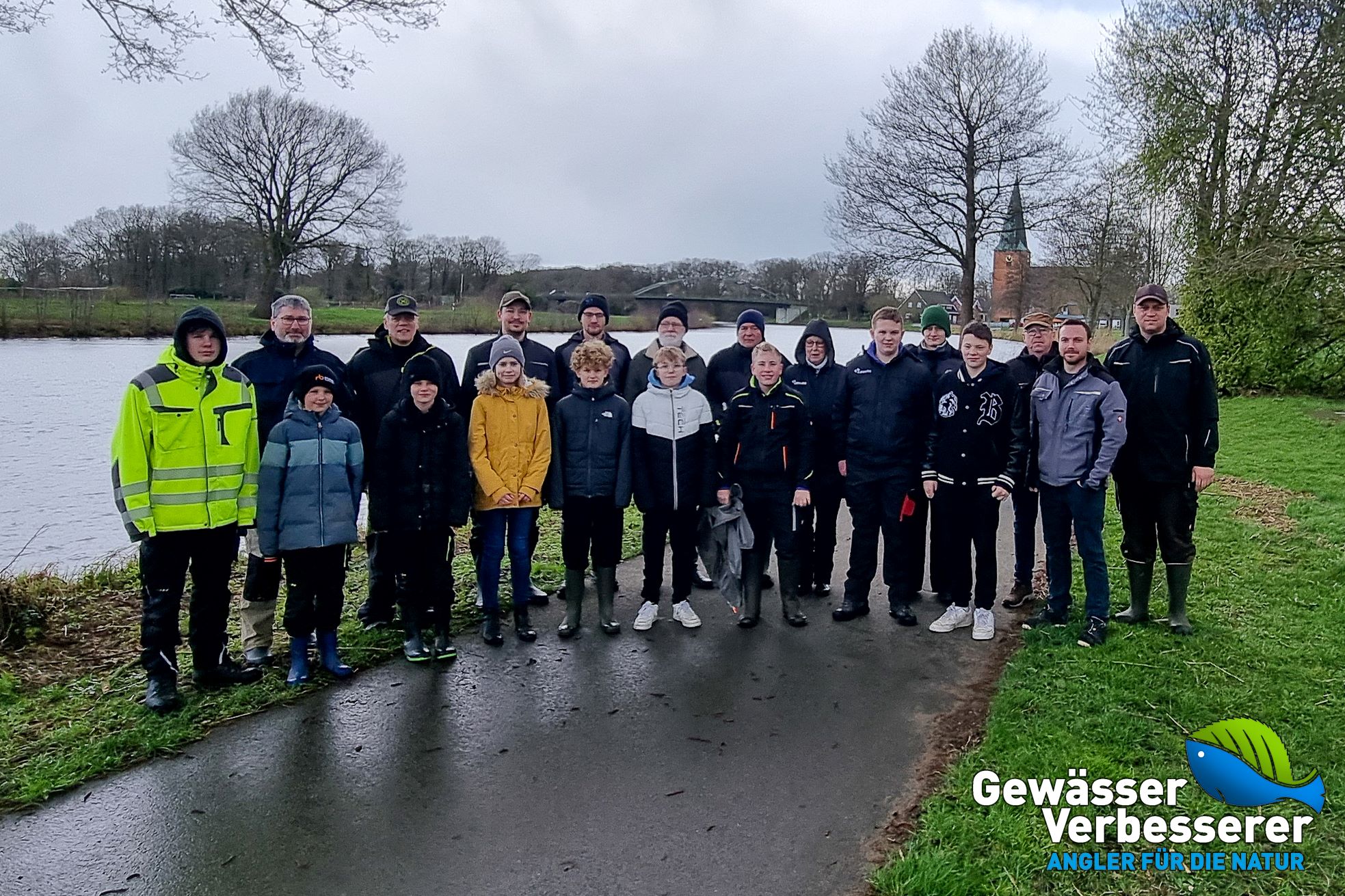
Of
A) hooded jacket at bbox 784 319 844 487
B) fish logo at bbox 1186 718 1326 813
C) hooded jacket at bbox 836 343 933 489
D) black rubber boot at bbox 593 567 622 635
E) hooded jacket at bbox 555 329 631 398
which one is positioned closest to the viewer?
fish logo at bbox 1186 718 1326 813

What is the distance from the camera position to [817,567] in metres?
6.44

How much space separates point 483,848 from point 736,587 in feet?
9.44

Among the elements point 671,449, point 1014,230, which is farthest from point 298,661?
point 1014,230

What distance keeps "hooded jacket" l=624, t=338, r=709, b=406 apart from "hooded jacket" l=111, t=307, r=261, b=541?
266cm

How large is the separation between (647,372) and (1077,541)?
10.5 ft

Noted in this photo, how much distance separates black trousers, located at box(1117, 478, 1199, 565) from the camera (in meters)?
5.32

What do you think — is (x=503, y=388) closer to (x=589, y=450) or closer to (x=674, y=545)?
(x=589, y=450)

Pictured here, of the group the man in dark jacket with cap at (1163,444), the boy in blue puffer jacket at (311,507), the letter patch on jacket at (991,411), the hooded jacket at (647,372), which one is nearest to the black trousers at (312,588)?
the boy in blue puffer jacket at (311,507)

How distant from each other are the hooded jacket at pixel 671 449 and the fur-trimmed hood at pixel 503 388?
657mm

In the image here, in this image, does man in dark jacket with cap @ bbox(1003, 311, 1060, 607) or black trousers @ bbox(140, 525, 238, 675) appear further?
man in dark jacket with cap @ bbox(1003, 311, 1060, 607)

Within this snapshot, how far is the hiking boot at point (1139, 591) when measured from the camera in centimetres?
549

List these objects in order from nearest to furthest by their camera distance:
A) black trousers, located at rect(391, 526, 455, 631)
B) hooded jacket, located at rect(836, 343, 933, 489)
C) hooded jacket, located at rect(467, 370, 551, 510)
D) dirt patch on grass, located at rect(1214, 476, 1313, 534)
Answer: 1. black trousers, located at rect(391, 526, 455, 631)
2. hooded jacket, located at rect(467, 370, 551, 510)
3. hooded jacket, located at rect(836, 343, 933, 489)
4. dirt patch on grass, located at rect(1214, 476, 1313, 534)

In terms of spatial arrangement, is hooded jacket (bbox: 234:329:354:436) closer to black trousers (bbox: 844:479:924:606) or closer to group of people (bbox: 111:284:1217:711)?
group of people (bbox: 111:284:1217:711)

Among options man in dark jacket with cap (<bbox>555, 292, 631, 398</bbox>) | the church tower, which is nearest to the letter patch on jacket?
man in dark jacket with cap (<bbox>555, 292, 631, 398</bbox>)
